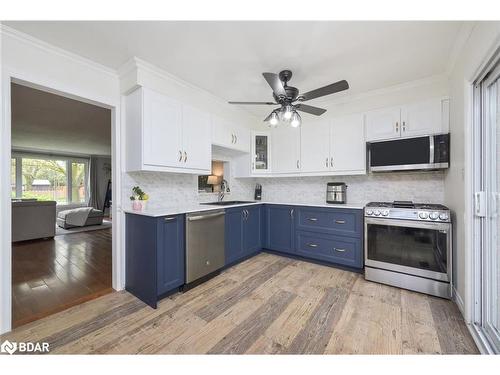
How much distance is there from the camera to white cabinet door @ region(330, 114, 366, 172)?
9.80ft

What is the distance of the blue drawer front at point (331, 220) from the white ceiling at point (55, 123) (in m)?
3.63

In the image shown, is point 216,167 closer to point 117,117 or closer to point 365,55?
point 117,117

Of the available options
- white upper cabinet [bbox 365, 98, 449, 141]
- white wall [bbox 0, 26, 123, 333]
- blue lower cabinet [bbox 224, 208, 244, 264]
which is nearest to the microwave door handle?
white upper cabinet [bbox 365, 98, 449, 141]

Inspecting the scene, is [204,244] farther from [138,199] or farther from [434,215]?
[434,215]

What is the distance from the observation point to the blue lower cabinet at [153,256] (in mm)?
2070

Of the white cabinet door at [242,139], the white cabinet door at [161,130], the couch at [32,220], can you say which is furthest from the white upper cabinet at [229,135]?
the couch at [32,220]

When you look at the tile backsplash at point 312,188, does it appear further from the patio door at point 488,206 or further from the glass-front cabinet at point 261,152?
the patio door at point 488,206

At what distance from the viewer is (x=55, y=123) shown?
4.37 meters

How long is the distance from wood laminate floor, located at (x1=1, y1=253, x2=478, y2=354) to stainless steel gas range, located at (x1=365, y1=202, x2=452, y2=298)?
14 cm

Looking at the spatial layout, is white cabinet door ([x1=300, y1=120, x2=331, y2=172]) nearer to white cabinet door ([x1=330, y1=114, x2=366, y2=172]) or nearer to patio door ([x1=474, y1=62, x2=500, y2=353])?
white cabinet door ([x1=330, y1=114, x2=366, y2=172])

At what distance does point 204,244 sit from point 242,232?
0.78m

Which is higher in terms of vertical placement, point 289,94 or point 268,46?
point 268,46

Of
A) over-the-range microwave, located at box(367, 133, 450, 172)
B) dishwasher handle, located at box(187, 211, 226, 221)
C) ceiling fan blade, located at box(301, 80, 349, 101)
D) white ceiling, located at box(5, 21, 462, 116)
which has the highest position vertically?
white ceiling, located at box(5, 21, 462, 116)

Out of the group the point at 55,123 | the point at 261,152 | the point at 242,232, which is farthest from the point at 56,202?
the point at 261,152
